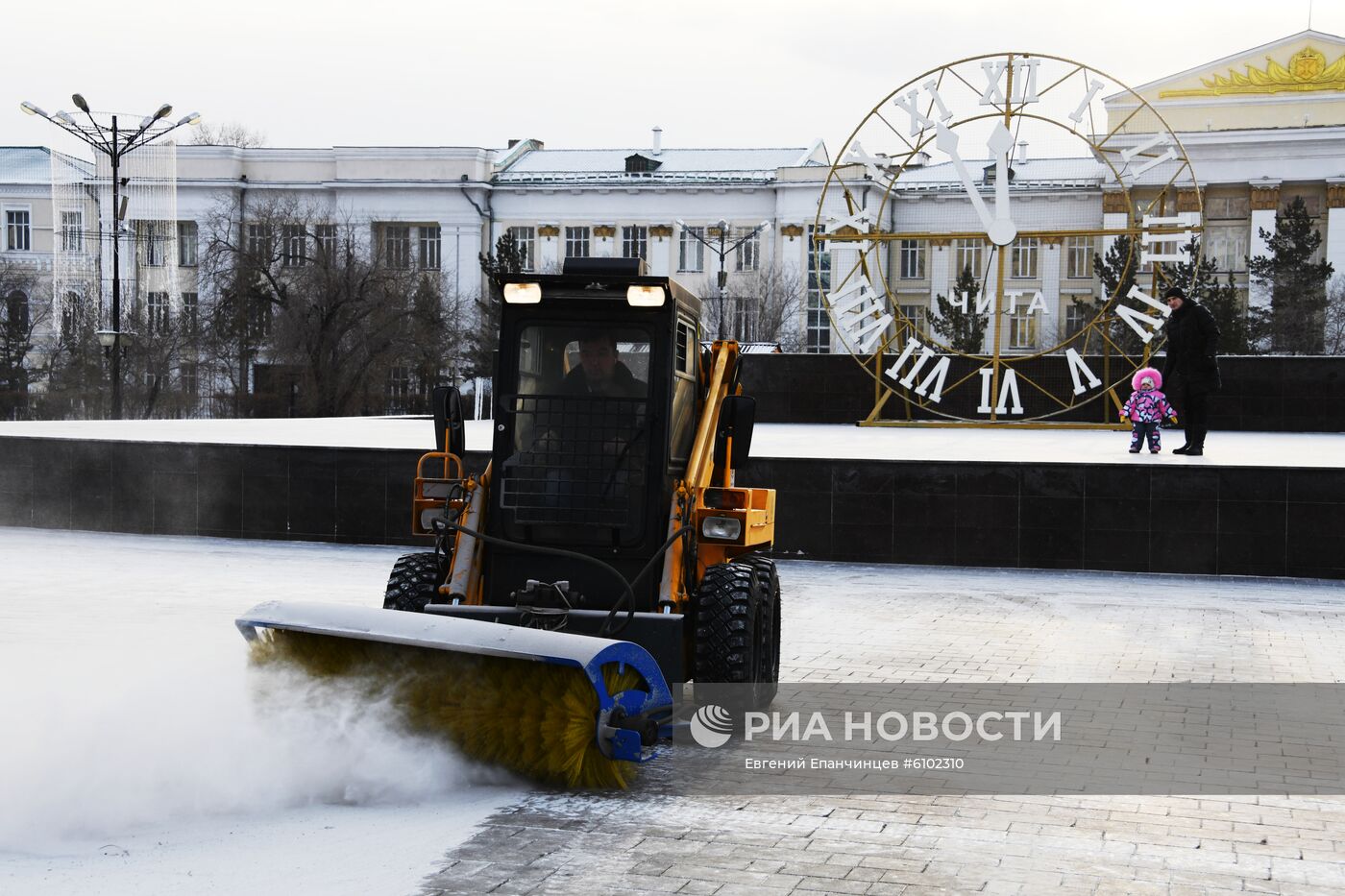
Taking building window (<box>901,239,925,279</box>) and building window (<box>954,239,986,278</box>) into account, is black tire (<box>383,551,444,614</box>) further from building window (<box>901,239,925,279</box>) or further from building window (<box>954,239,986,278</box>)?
building window (<box>901,239,925,279</box>)

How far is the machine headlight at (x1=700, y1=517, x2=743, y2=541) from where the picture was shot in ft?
26.3

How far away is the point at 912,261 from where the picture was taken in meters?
80.7

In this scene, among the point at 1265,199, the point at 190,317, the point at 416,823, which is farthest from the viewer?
the point at 1265,199

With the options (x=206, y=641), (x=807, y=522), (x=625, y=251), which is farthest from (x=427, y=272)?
(x=206, y=641)

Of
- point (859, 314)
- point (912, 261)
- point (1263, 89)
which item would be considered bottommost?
point (859, 314)

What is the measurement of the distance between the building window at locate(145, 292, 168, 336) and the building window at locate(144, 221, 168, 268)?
1263mm

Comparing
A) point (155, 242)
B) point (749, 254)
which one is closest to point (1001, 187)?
point (155, 242)

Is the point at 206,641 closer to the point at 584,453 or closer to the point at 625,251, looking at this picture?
the point at 584,453

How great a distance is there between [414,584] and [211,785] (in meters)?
1.96

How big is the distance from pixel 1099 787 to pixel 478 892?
2.88 meters

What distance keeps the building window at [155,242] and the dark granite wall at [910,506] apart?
113 feet

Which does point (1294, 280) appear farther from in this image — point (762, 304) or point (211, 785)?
point (211, 785)

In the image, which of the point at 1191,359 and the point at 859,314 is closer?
the point at 1191,359

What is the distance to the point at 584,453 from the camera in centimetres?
782
